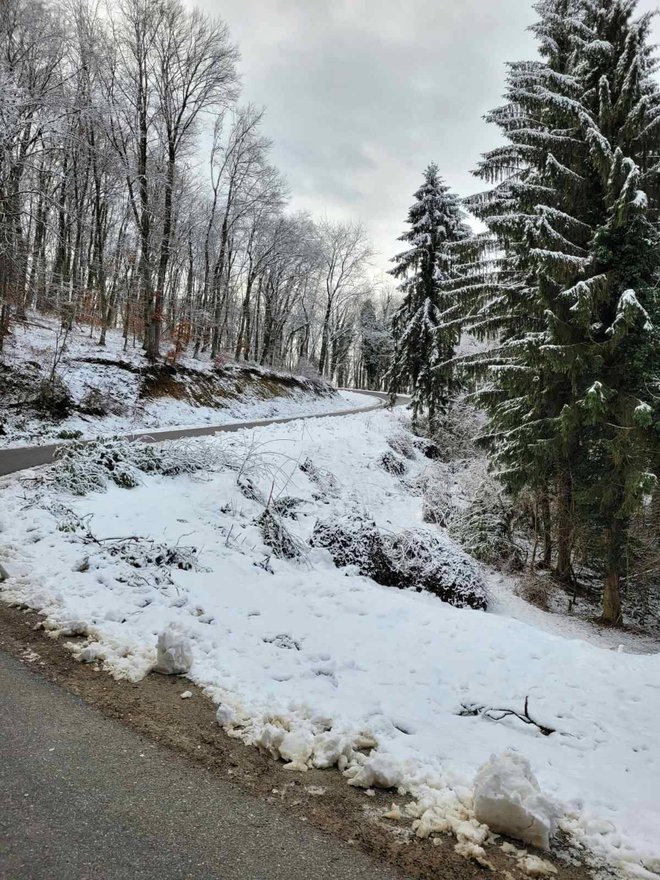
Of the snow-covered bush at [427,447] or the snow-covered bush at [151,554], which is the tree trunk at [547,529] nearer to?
the snow-covered bush at [427,447]

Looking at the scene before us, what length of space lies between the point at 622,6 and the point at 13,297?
55.3 ft

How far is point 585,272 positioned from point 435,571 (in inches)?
277

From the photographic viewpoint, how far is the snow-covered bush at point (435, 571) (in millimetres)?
8102

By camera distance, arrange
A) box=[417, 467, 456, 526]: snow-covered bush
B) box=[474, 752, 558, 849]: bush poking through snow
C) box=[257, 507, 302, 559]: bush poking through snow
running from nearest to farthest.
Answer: box=[474, 752, 558, 849]: bush poking through snow → box=[257, 507, 302, 559]: bush poking through snow → box=[417, 467, 456, 526]: snow-covered bush

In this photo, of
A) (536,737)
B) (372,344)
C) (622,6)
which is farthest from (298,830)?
(372,344)

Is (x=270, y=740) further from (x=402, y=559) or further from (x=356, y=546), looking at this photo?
(x=402, y=559)

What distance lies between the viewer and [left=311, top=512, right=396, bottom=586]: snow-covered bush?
7652mm

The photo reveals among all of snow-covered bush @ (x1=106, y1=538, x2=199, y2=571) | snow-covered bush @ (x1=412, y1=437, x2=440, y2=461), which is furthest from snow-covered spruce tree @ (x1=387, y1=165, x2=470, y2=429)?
snow-covered bush @ (x1=106, y1=538, x2=199, y2=571)

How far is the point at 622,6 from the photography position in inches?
401

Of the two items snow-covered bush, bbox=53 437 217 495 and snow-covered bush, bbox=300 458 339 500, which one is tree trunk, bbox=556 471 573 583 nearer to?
snow-covered bush, bbox=300 458 339 500

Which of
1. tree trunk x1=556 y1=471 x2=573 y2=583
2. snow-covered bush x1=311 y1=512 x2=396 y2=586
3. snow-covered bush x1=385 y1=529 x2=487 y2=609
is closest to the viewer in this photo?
snow-covered bush x1=311 y1=512 x2=396 y2=586

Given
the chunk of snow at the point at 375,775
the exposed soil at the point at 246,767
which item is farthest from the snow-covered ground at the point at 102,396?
the chunk of snow at the point at 375,775

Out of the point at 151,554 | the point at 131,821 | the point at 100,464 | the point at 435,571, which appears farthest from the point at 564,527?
the point at 131,821

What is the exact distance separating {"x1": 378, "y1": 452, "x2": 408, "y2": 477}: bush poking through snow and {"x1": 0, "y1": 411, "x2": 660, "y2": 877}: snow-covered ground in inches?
319
